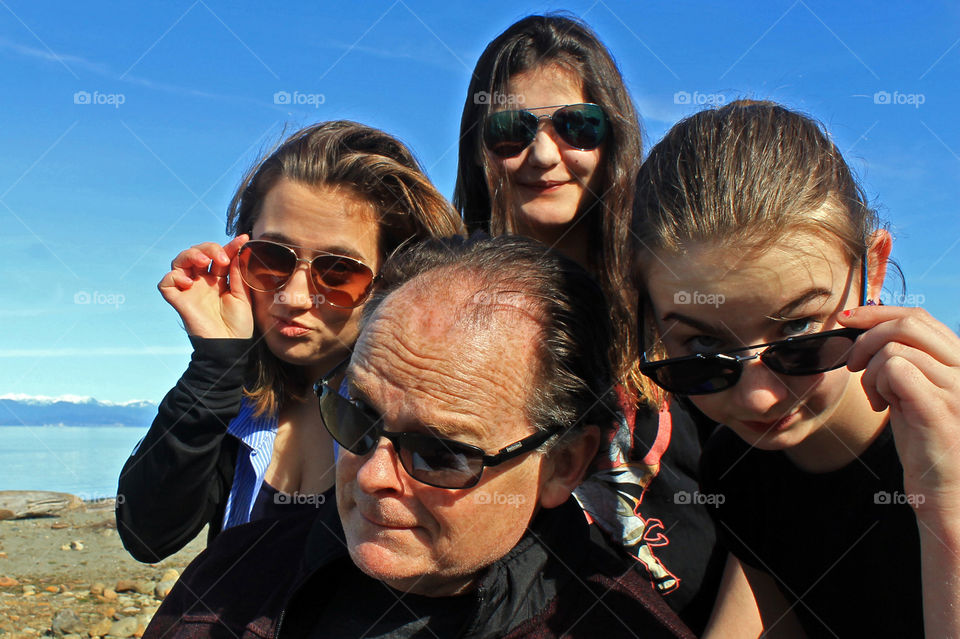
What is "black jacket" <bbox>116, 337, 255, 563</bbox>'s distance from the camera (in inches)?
104

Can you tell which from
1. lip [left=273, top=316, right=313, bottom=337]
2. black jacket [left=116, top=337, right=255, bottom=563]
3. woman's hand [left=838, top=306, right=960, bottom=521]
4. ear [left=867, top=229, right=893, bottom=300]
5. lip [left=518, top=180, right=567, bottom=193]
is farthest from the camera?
lip [left=518, top=180, right=567, bottom=193]

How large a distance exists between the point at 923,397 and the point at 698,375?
483mm

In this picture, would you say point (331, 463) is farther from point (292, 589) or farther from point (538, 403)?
point (538, 403)

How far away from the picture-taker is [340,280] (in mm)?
2705

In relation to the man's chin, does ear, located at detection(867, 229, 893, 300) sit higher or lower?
higher

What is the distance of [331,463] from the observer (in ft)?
9.03

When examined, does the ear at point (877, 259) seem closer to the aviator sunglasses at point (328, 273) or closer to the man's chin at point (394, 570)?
the man's chin at point (394, 570)

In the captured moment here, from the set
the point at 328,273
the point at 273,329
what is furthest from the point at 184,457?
the point at 328,273

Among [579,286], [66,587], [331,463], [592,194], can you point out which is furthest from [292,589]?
[66,587]

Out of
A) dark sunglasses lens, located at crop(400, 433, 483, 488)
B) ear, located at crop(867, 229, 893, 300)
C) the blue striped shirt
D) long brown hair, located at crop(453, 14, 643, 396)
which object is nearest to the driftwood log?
the blue striped shirt

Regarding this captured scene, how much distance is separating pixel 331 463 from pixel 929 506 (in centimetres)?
185

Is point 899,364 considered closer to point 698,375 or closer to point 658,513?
point 698,375
